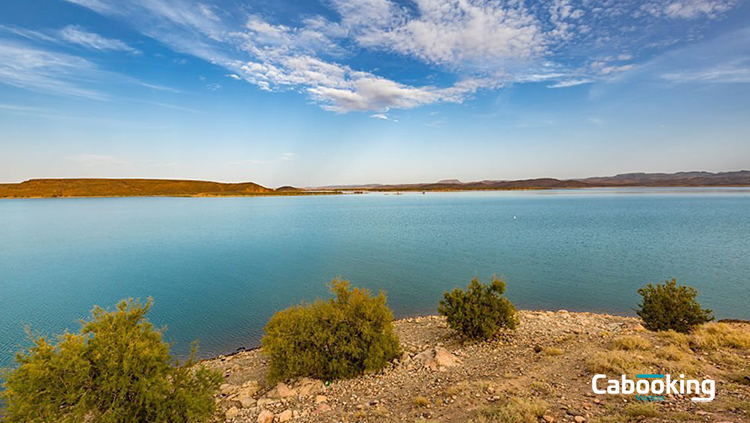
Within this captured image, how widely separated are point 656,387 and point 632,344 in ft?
9.49

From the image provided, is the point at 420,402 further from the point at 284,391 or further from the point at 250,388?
the point at 250,388

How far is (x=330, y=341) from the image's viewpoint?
9.53 meters

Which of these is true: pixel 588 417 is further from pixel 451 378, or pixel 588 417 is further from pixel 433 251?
pixel 433 251

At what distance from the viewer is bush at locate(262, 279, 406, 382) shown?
9367 mm

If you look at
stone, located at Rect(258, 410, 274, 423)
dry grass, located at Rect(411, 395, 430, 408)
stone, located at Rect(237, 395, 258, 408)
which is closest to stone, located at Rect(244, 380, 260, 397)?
stone, located at Rect(237, 395, 258, 408)

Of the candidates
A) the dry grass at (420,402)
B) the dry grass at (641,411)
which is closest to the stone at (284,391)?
the dry grass at (420,402)

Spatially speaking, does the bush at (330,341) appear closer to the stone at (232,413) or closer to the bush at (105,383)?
the stone at (232,413)

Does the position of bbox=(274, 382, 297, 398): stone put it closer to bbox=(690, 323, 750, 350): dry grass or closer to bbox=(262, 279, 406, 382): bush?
bbox=(262, 279, 406, 382): bush

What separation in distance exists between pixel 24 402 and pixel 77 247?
1607 inches

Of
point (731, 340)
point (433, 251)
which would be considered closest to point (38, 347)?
point (731, 340)

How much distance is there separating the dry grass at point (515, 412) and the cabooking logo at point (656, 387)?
1.78 meters

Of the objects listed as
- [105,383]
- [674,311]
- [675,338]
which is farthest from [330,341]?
[674,311]

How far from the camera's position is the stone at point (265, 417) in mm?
7478

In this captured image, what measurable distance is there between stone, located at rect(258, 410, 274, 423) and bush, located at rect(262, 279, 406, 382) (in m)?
1.48
